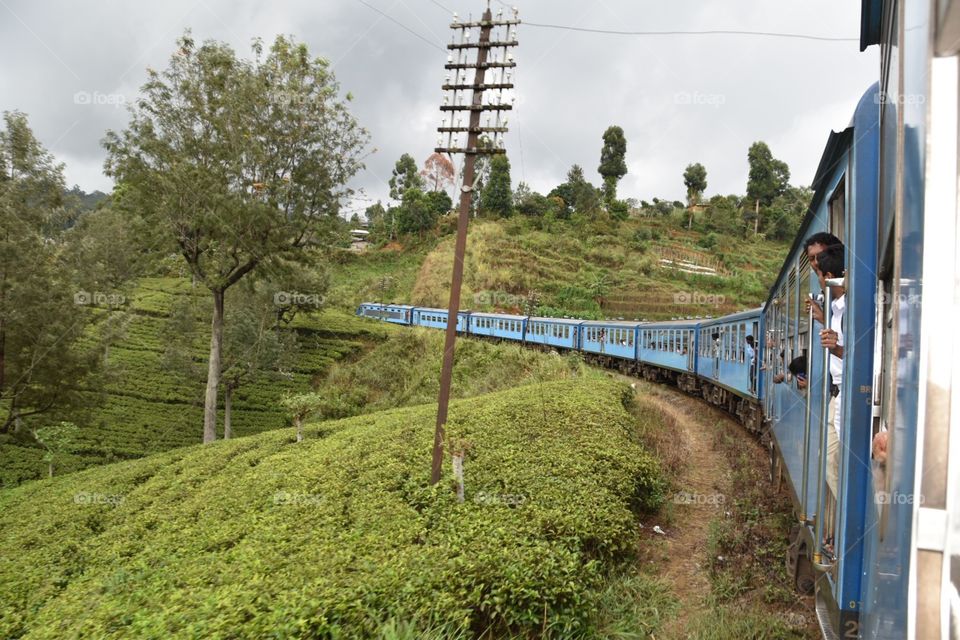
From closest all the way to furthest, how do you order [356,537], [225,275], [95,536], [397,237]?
[356,537]
[95,536]
[225,275]
[397,237]

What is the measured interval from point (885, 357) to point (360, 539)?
5.32 meters

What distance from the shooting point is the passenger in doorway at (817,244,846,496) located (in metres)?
3.16

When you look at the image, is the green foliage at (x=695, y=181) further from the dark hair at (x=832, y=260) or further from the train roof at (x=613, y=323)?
the dark hair at (x=832, y=260)

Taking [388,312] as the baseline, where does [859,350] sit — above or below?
below

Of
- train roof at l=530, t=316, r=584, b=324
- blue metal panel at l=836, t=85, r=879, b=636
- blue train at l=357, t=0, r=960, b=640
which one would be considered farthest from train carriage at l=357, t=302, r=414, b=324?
blue metal panel at l=836, t=85, r=879, b=636

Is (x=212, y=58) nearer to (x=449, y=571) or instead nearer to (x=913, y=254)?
(x=449, y=571)

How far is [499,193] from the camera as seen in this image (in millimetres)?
61125

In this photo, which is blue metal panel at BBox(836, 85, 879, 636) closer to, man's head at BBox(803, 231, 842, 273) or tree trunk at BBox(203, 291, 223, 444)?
man's head at BBox(803, 231, 842, 273)

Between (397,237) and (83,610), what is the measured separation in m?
60.9

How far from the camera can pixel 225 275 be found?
19547mm

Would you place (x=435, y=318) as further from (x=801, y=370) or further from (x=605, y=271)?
(x=801, y=370)

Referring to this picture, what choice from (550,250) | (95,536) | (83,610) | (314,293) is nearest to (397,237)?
(550,250)

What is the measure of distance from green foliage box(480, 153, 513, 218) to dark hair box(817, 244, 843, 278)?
58.7 metres

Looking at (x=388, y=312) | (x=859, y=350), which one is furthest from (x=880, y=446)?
(x=388, y=312)
